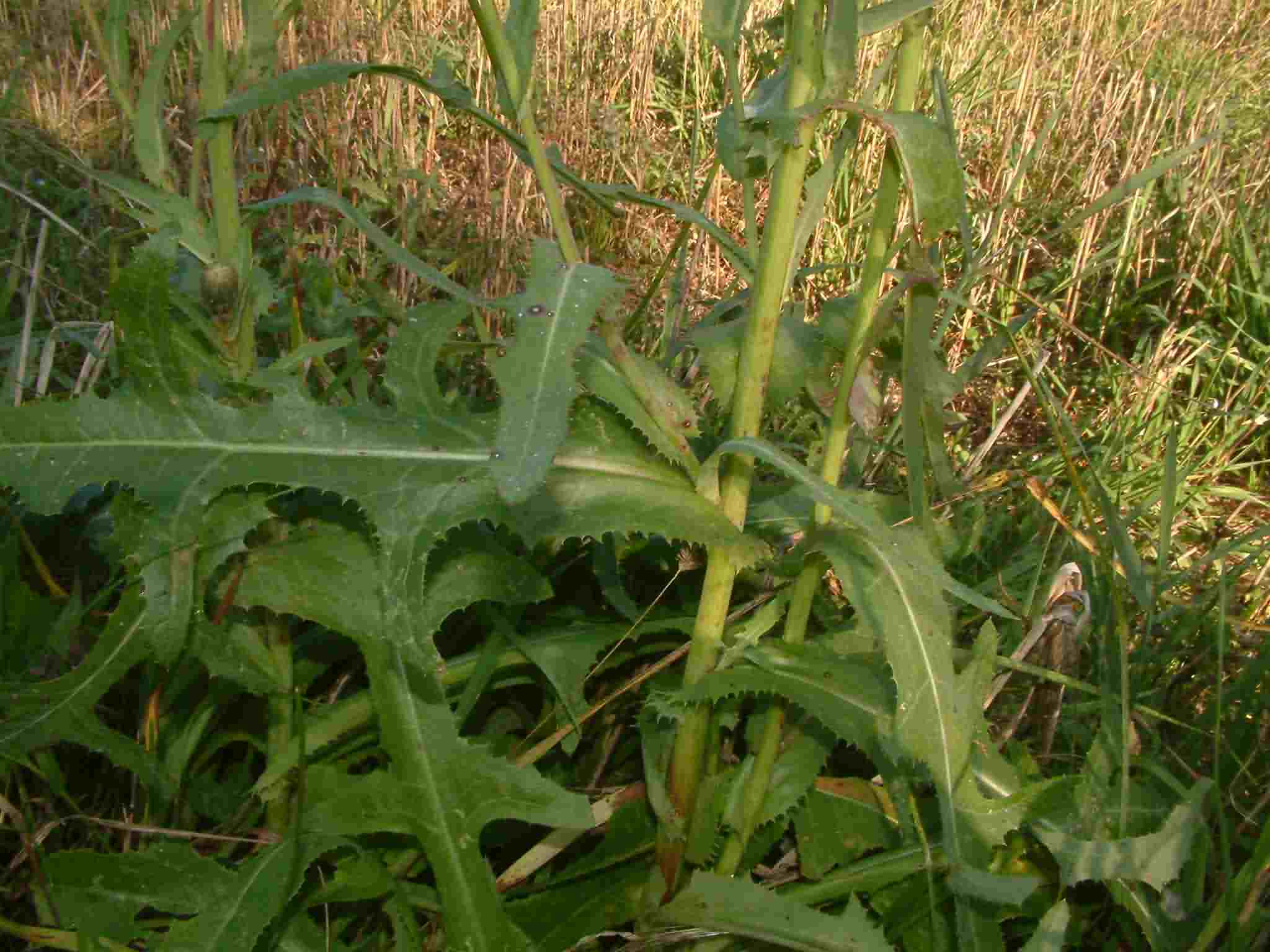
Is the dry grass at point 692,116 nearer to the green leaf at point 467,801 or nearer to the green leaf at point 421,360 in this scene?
the green leaf at point 421,360

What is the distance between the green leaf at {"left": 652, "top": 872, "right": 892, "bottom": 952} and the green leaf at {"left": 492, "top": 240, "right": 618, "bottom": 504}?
0.48 metres

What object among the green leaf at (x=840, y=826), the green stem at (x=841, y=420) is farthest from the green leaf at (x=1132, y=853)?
the green stem at (x=841, y=420)

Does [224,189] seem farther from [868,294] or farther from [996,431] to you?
[996,431]

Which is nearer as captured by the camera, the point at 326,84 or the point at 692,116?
the point at 326,84

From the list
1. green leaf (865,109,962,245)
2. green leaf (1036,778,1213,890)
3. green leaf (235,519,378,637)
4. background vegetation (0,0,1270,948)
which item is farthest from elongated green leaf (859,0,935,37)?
green leaf (1036,778,1213,890)

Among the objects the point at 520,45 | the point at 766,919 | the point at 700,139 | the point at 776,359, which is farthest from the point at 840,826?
the point at 700,139

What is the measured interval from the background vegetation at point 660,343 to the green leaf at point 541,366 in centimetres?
12

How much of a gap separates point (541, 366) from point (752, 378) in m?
0.23

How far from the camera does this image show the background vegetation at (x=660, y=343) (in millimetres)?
1269

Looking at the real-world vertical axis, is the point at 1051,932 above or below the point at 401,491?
below

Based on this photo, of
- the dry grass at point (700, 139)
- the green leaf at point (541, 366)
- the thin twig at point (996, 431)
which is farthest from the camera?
the dry grass at point (700, 139)

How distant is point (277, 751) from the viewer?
1253mm

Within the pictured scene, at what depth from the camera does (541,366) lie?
0.95 m

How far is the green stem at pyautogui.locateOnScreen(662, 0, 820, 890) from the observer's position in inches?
40.4
